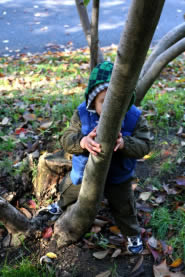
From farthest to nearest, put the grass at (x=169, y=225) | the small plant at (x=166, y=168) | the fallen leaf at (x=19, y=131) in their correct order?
the fallen leaf at (x=19, y=131)
the small plant at (x=166, y=168)
the grass at (x=169, y=225)

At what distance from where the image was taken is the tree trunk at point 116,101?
860 mm

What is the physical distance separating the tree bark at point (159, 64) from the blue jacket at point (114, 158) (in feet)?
2.47

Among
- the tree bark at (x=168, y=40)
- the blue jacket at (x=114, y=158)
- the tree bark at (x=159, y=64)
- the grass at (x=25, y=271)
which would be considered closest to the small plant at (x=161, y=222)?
the blue jacket at (x=114, y=158)

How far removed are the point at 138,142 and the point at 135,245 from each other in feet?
2.39

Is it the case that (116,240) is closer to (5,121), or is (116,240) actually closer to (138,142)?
(138,142)

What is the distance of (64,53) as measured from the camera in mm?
5203

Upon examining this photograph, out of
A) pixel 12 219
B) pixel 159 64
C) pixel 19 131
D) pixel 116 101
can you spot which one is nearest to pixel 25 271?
pixel 12 219

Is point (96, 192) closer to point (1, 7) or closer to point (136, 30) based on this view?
point (136, 30)

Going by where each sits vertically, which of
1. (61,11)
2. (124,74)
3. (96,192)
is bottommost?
(96,192)

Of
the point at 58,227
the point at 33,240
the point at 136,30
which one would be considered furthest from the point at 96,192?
the point at 136,30

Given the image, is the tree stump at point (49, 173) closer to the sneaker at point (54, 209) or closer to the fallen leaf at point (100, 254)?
the sneaker at point (54, 209)

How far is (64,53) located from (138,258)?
413cm

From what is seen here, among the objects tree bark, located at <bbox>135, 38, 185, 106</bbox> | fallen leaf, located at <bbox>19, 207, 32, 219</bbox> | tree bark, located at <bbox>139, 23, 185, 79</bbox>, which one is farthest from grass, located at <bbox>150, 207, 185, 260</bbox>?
tree bark, located at <bbox>139, 23, 185, 79</bbox>

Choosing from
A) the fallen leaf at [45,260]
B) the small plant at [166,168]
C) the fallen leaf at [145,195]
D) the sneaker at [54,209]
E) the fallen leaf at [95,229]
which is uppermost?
the small plant at [166,168]
